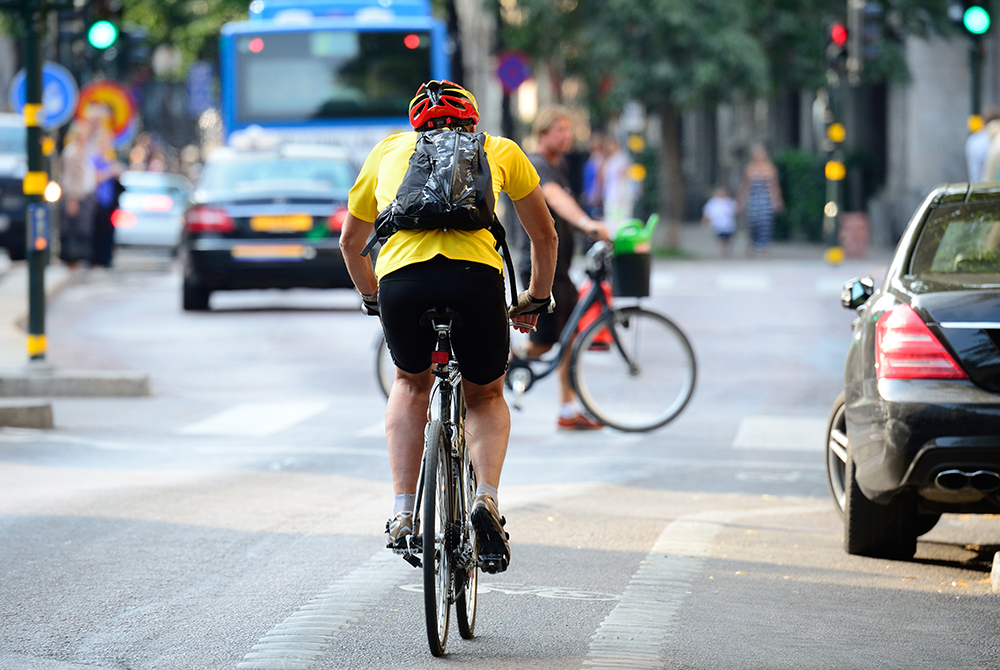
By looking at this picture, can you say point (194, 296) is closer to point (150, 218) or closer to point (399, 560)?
point (399, 560)

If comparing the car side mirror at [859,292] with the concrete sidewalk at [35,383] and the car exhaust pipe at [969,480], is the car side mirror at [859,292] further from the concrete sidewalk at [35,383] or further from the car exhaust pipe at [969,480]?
the concrete sidewalk at [35,383]

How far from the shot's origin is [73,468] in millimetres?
8766

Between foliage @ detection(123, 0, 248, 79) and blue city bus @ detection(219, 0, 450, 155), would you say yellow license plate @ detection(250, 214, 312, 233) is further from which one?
foliage @ detection(123, 0, 248, 79)

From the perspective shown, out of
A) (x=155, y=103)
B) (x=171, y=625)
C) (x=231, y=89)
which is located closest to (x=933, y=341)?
(x=171, y=625)

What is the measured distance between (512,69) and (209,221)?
35.3ft

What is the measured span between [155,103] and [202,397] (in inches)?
2089

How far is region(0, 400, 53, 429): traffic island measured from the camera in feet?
33.2

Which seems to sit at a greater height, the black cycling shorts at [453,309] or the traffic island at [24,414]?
the black cycling shorts at [453,309]

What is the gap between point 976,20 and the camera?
46.6 feet

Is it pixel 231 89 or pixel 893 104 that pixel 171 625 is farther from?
pixel 893 104

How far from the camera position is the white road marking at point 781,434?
995 centimetres

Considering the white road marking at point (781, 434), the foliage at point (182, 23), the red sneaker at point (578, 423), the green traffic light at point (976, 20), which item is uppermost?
the foliage at point (182, 23)

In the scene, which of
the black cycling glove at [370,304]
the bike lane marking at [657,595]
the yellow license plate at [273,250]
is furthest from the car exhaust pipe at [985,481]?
the yellow license plate at [273,250]

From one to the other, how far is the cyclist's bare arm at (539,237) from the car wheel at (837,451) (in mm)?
2170
